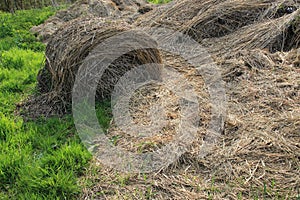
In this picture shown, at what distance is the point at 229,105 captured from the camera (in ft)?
10.7

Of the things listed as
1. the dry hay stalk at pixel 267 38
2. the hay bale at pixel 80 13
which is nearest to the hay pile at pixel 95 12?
the hay bale at pixel 80 13

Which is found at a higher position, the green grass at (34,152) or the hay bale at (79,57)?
the hay bale at (79,57)

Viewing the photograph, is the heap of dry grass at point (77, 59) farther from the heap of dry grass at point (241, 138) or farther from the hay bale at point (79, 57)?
the heap of dry grass at point (241, 138)

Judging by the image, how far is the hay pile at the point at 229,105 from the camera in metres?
2.39

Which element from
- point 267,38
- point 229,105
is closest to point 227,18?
point 267,38

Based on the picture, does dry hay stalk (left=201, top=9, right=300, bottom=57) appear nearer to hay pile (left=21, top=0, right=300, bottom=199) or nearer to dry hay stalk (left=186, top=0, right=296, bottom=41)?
hay pile (left=21, top=0, right=300, bottom=199)

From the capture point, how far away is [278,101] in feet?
10.3

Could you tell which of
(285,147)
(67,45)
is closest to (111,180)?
(285,147)

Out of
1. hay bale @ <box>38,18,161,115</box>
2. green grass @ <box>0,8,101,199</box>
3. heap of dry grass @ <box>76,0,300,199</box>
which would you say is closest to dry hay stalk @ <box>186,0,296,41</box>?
heap of dry grass @ <box>76,0,300,199</box>

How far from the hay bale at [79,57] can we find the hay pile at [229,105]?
1 centimetres

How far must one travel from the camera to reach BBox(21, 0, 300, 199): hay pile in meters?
2.39

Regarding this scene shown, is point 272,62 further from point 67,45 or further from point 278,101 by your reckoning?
point 67,45

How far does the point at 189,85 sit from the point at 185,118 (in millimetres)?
731

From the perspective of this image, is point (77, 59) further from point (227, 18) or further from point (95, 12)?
point (95, 12)
